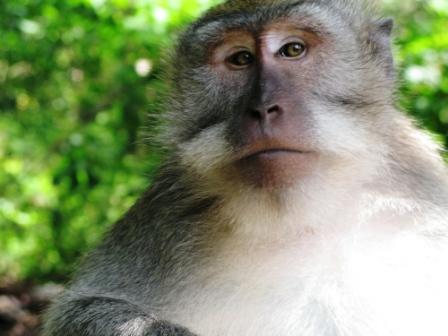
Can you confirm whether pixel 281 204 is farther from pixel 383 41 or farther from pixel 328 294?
pixel 383 41

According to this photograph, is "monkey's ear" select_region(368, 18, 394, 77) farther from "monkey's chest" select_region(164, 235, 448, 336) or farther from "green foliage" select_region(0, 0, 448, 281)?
"monkey's chest" select_region(164, 235, 448, 336)

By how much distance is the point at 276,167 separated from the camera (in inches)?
143

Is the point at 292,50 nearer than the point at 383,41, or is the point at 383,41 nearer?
the point at 292,50

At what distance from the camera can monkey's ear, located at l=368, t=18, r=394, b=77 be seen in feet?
15.0

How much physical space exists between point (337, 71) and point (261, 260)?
1.03 m

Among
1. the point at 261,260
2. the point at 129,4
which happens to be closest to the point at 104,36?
the point at 129,4

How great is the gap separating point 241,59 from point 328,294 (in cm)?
126

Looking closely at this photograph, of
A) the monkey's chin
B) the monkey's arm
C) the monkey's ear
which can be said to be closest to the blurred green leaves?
the monkey's ear

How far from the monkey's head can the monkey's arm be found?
2.47 feet

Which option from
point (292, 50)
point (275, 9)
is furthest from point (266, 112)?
point (275, 9)

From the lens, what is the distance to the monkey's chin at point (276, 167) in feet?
11.9

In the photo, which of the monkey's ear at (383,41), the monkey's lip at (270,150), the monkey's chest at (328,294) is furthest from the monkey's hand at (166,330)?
the monkey's ear at (383,41)

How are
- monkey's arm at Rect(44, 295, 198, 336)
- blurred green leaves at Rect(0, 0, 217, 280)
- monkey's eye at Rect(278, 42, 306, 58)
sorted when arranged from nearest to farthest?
1. monkey's arm at Rect(44, 295, 198, 336)
2. monkey's eye at Rect(278, 42, 306, 58)
3. blurred green leaves at Rect(0, 0, 217, 280)

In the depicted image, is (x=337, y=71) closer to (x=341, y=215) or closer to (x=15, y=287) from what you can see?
(x=341, y=215)
